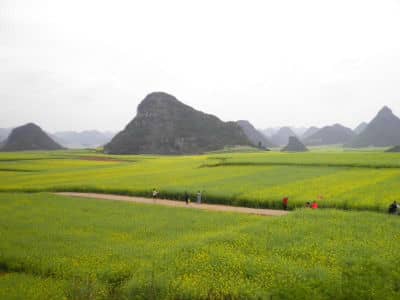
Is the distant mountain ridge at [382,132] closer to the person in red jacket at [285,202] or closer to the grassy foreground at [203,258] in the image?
the person in red jacket at [285,202]

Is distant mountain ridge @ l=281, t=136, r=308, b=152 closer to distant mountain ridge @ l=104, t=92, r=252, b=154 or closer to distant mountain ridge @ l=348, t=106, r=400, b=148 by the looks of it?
distant mountain ridge @ l=104, t=92, r=252, b=154

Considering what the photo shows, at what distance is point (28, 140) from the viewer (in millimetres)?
146375

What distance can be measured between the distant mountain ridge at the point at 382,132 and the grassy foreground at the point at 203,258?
146m

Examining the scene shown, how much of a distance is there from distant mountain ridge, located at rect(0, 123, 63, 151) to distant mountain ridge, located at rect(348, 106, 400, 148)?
116712mm

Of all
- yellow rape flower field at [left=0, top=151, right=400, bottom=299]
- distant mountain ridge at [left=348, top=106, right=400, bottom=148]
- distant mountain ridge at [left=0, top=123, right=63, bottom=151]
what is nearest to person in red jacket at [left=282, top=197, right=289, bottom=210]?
yellow rape flower field at [left=0, top=151, right=400, bottom=299]

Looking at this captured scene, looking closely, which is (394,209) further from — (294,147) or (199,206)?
(294,147)

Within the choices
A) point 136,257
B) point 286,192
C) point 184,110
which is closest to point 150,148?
point 184,110

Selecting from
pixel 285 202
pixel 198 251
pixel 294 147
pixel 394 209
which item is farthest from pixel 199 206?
pixel 294 147

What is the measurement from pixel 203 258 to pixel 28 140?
487 ft

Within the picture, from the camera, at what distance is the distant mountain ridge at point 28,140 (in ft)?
470

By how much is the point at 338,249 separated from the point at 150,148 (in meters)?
102

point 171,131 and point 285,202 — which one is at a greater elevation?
point 171,131

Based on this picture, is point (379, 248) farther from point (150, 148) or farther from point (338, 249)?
point (150, 148)

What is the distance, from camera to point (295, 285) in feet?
33.4
